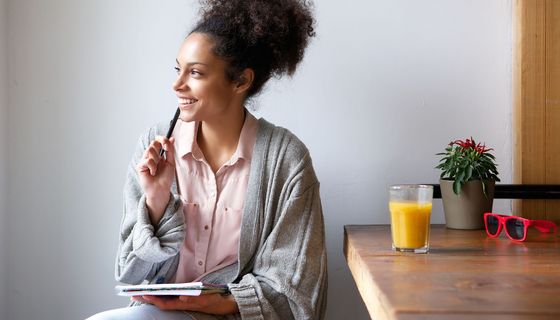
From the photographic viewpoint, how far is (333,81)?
1.95 m

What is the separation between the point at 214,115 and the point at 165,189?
8.2 inches

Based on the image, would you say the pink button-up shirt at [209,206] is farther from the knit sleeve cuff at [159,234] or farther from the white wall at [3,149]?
the white wall at [3,149]

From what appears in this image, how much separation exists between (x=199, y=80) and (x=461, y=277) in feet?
2.55

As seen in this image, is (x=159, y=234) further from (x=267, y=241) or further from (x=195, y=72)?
(x=195, y=72)

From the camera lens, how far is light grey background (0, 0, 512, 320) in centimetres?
194

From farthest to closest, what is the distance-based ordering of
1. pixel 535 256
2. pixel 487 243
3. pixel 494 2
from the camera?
1. pixel 494 2
2. pixel 487 243
3. pixel 535 256

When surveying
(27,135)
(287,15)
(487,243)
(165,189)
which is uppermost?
(287,15)

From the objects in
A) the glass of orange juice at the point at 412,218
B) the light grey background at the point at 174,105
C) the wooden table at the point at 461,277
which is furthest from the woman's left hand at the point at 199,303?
the light grey background at the point at 174,105

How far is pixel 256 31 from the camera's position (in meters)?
1.62

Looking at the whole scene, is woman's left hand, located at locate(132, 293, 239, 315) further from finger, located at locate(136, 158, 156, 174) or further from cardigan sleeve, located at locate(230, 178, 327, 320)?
finger, located at locate(136, 158, 156, 174)

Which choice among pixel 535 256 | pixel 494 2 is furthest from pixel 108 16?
pixel 535 256

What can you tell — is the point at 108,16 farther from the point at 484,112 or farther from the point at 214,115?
the point at 484,112

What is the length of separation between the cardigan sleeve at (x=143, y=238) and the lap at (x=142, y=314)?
108 mm

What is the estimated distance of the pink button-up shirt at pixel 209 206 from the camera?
5.46 feet
